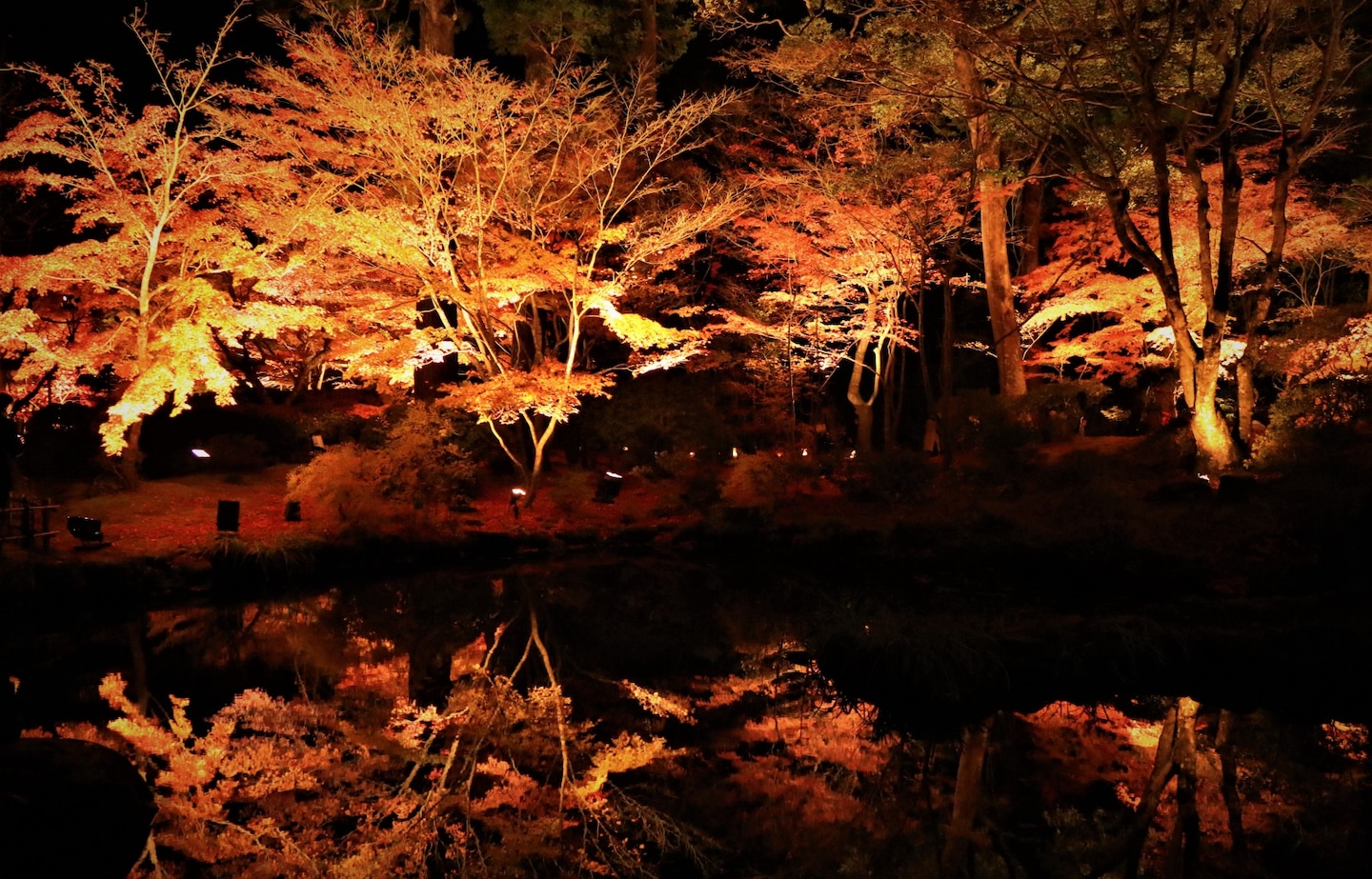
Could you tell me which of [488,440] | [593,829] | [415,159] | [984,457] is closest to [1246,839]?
[593,829]

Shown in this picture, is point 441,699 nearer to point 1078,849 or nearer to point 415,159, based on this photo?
point 1078,849

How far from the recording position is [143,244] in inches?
542

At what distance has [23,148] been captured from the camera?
12.7m

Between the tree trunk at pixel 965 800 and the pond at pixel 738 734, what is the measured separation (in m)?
0.02

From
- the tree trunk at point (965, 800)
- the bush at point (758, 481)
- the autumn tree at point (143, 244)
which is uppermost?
the autumn tree at point (143, 244)

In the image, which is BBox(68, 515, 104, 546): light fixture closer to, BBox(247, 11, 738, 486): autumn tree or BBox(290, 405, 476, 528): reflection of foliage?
BBox(290, 405, 476, 528): reflection of foliage

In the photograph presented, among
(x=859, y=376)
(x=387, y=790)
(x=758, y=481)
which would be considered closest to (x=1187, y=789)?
(x=387, y=790)

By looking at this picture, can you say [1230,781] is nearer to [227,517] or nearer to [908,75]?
[908,75]

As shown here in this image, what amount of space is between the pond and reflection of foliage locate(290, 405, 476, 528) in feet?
10.6

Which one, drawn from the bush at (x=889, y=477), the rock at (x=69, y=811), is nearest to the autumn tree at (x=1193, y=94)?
the bush at (x=889, y=477)

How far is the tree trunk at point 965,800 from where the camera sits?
5070mm

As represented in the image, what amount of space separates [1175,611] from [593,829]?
6.40 meters

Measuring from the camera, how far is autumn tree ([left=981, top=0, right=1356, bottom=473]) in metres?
11.1

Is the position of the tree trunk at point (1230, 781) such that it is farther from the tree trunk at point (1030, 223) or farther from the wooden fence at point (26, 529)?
the tree trunk at point (1030, 223)
